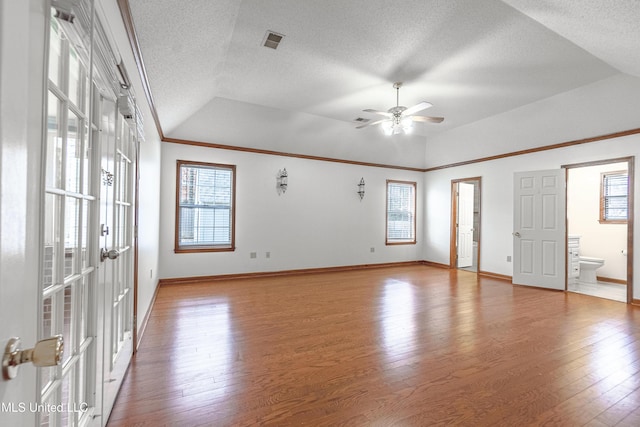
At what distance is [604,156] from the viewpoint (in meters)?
4.45

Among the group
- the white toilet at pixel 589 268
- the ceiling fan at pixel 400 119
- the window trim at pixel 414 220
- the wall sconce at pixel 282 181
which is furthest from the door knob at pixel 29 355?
the white toilet at pixel 589 268

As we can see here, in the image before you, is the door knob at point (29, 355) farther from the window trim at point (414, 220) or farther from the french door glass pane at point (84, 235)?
the window trim at point (414, 220)

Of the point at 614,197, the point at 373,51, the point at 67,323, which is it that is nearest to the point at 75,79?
the point at 67,323

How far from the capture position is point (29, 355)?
0.52m

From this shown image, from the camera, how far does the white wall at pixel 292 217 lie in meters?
5.02

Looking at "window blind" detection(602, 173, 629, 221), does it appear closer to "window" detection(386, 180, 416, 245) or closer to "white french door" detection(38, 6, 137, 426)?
"window" detection(386, 180, 416, 245)

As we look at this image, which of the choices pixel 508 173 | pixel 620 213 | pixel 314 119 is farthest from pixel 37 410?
pixel 620 213

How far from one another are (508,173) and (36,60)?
21.7 ft

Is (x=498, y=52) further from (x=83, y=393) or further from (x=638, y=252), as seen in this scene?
(x=83, y=393)

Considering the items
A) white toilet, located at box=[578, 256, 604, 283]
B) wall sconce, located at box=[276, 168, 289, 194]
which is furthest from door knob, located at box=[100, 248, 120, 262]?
white toilet, located at box=[578, 256, 604, 283]

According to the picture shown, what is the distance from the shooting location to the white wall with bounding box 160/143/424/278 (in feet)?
16.5

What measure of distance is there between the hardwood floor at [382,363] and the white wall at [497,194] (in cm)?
171

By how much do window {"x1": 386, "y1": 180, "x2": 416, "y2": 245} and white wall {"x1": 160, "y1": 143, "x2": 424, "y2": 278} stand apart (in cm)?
19

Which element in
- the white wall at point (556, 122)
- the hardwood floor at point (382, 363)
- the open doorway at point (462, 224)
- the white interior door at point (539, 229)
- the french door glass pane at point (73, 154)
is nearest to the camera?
the french door glass pane at point (73, 154)
